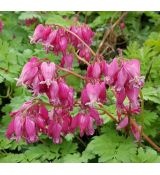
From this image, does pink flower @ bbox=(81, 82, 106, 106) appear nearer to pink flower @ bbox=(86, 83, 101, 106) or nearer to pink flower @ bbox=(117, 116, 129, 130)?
pink flower @ bbox=(86, 83, 101, 106)

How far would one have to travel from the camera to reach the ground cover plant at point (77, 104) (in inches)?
79.8

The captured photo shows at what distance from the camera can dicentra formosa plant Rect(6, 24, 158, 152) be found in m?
2.00

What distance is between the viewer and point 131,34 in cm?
391

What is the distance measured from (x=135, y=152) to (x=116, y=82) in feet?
1.53

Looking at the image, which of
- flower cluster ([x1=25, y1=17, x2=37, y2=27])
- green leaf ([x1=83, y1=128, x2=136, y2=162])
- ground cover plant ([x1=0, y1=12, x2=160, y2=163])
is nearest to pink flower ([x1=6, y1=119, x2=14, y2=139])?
ground cover plant ([x1=0, y1=12, x2=160, y2=163])

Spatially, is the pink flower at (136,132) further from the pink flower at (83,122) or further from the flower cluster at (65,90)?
the pink flower at (83,122)

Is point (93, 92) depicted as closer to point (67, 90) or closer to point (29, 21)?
point (67, 90)

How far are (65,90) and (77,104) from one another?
0.24 metres

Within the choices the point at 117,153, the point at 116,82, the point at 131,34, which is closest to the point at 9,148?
the point at 117,153

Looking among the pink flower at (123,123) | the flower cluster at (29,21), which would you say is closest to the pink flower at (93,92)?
the pink flower at (123,123)

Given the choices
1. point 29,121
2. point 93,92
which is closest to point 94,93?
point 93,92

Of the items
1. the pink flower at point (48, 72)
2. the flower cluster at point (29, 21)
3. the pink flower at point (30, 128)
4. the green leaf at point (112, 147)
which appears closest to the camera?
the pink flower at point (48, 72)

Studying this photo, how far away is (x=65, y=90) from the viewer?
6.66 ft

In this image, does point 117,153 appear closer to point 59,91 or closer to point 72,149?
point 72,149
